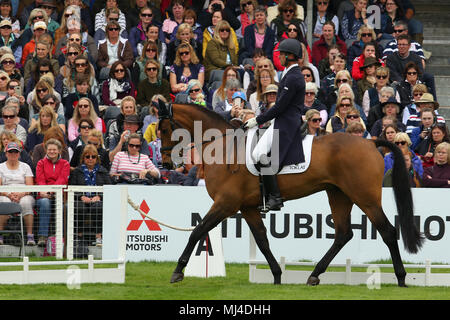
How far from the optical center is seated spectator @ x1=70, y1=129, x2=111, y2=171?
50.0 ft

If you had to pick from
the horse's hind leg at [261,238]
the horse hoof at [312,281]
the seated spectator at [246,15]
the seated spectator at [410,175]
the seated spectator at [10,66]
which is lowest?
the horse hoof at [312,281]

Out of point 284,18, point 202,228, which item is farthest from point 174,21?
point 202,228

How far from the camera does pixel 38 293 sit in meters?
10.2

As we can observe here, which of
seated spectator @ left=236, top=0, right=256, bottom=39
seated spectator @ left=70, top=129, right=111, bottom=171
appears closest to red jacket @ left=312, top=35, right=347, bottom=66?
seated spectator @ left=236, top=0, right=256, bottom=39

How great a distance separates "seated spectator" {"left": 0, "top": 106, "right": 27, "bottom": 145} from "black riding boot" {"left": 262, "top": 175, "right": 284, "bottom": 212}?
6.19 m

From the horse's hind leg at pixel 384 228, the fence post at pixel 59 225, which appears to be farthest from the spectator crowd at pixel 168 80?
the horse's hind leg at pixel 384 228

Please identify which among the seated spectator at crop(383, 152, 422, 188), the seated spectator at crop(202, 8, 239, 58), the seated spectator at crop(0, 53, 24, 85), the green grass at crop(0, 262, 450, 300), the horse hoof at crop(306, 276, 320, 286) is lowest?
the green grass at crop(0, 262, 450, 300)

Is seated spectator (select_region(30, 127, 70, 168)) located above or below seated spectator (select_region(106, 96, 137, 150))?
below

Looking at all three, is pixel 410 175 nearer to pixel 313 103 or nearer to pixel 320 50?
pixel 313 103

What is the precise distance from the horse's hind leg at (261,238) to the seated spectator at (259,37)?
25.8 feet

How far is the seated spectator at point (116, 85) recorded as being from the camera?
58.1 ft

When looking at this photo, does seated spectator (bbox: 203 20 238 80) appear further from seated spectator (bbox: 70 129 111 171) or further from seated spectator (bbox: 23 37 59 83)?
seated spectator (bbox: 70 129 111 171)

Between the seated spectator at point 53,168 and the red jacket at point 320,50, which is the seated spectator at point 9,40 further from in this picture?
the red jacket at point 320,50

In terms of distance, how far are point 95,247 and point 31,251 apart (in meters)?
0.94
